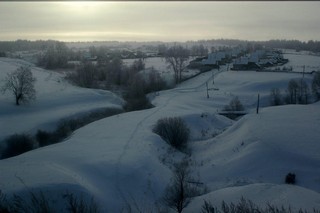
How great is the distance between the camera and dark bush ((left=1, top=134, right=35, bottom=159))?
1093 inches

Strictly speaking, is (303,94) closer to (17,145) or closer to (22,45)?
(17,145)

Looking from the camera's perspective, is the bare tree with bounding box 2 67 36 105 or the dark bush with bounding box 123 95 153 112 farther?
the dark bush with bounding box 123 95 153 112

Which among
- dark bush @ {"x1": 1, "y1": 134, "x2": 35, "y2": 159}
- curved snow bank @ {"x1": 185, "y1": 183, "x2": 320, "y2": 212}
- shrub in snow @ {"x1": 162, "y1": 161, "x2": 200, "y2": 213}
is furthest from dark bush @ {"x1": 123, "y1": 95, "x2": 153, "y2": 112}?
curved snow bank @ {"x1": 185, "y1": 183, "x2": 320, "y2": 212}

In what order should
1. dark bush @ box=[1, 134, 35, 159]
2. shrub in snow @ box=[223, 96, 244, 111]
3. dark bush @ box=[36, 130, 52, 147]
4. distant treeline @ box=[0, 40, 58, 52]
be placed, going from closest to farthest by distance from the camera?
dark bush @ box=[1, 134, 35, 159], dark bush @ box=[36, 130, 52, 147], shrub in snow @ box=[223, 96, 244, 111], distant treeline @ box=[0, 40, 58, 52]

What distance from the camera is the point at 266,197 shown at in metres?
15.9

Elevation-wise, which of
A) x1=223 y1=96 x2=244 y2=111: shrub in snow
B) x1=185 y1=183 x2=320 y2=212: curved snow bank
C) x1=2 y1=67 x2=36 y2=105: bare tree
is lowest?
x1=223 y1=96 x2=244 y2=111: shrub in snow

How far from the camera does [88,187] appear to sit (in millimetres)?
18141

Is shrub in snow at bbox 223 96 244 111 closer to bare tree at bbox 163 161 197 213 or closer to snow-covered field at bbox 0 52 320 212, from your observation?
snow-covered field at bbox 0 52 320 212

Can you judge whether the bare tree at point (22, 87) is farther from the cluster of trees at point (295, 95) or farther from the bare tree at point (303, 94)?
the bare tree at point (303, 94)

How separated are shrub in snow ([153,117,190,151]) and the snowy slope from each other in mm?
10724

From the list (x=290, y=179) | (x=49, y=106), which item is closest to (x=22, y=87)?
(x=49, y=106)

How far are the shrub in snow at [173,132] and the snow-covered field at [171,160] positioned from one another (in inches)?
38.3

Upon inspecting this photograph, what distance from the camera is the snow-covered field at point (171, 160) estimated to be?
688 inches

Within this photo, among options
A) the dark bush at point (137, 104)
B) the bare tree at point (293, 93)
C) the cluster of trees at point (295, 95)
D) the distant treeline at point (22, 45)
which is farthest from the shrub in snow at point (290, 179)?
the distant treeline at point (22, 45)
